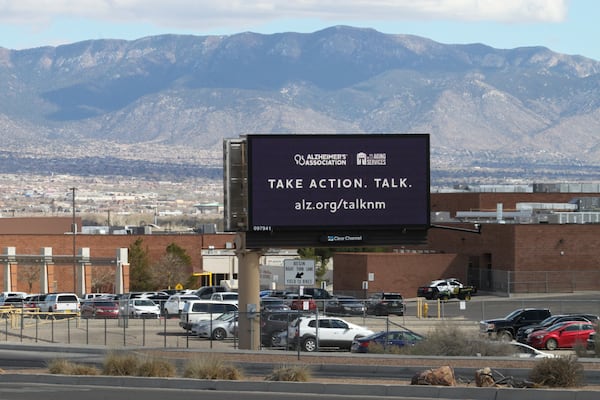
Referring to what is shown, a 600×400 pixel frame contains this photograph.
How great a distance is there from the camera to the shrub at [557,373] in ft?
109

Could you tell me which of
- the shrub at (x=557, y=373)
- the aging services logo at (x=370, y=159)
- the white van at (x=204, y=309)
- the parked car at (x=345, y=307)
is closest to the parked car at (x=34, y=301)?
the white van at (x=204, y=309)

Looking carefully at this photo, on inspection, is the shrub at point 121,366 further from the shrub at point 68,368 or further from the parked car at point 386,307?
the parked car at point 386,307

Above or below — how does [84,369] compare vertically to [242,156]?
below

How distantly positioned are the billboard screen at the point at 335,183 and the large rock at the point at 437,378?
13363 mm

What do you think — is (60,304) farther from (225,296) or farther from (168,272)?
(168,272)

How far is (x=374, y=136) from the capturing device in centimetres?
4741

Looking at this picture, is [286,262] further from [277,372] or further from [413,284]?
[413,284]

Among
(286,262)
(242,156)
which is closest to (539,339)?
(286,262)

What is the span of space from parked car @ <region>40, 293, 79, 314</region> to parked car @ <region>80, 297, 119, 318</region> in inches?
83.1

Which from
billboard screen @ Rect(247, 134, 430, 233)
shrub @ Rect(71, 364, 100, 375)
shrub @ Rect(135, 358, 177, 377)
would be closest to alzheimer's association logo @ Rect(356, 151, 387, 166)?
billboard screen @ Rect(247, 134, 430, 233)

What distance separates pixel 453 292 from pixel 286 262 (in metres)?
33.5

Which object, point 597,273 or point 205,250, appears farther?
point 205,250

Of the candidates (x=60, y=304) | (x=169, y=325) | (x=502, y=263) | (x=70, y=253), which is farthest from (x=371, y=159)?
(x=70, y=253)

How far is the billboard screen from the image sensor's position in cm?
4669
